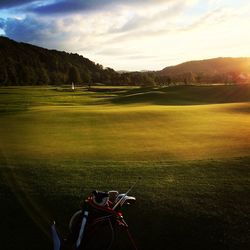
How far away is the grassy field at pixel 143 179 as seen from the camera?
7418 millimetres

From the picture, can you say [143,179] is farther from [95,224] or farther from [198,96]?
[198,96]

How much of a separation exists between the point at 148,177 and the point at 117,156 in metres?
3.16

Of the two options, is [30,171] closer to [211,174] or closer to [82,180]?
[82,180]

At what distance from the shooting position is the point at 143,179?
9961mm

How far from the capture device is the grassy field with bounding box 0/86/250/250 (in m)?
7.42

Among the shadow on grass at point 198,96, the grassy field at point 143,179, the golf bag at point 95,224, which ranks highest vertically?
the golf bag at point 95,224

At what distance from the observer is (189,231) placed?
7.37 m

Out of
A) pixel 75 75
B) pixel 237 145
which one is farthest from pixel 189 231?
pixel 75 75

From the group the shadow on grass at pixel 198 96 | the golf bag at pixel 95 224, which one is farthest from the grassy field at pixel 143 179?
the shadow on grass at pixel 198 96

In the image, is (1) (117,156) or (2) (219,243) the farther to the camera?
(1) (117,156)

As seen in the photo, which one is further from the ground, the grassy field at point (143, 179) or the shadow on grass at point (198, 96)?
the grassy field at point (143, 179)

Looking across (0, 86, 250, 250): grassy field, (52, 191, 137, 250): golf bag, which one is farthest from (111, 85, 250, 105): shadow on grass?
(52, 191, 137, 250): golf bag

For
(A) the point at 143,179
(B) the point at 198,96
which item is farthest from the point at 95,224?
(B) the point at 198,96

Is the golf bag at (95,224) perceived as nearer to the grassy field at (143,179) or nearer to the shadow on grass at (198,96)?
the grassy field at (143,179)
